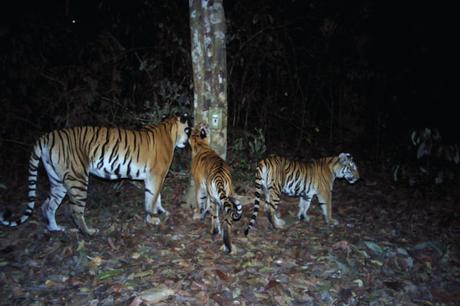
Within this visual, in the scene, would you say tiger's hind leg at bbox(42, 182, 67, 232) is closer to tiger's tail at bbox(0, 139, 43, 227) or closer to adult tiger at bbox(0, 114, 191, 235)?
adult tiger at bbox(0, 114, 191, 235)

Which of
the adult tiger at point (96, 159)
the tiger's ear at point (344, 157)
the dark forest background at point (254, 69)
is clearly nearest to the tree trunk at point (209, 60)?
the adult tiger at point (96, 159)

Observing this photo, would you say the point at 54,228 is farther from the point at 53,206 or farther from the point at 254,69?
the point at 254,69

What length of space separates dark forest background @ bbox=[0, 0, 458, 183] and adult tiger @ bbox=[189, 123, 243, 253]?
65.8 inches

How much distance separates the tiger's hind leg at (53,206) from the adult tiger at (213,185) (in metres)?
1.85

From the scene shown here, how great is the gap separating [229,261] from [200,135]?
2.11 metres

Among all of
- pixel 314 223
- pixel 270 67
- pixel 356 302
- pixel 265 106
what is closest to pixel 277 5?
pixel 270 67

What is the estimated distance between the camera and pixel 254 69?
407 inches

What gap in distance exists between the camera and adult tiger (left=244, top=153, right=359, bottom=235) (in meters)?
6.28

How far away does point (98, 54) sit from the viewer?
8750mm

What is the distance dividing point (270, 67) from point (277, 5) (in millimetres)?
1508

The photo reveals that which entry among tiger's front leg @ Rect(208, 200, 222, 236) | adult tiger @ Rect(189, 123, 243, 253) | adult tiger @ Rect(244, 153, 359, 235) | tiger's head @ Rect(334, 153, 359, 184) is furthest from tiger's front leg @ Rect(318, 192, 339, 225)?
tiger's front leg @ Rect(208, 200, 222, 236)

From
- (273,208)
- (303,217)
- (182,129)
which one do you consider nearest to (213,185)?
(273,208)

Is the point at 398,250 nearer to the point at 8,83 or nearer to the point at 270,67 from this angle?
the point at 270,67

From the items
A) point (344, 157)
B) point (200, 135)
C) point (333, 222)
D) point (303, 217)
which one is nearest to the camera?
point (200, 135)
